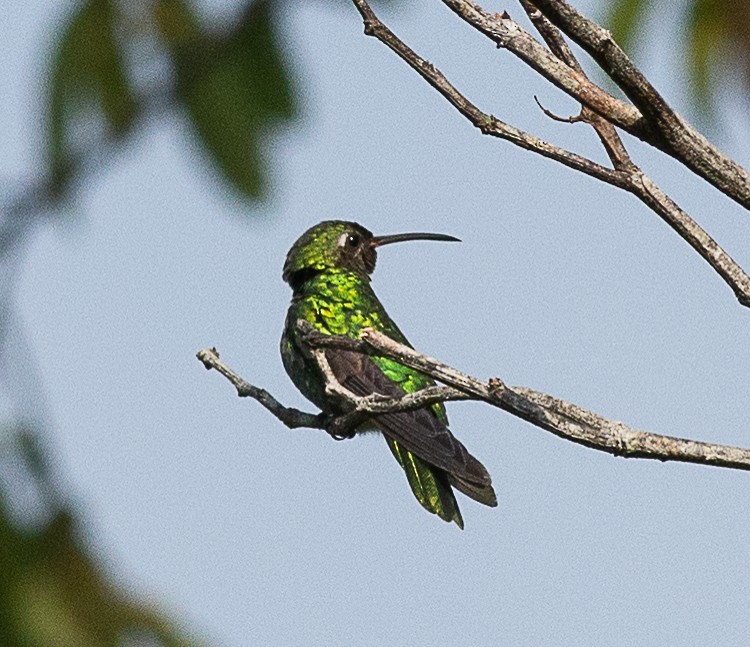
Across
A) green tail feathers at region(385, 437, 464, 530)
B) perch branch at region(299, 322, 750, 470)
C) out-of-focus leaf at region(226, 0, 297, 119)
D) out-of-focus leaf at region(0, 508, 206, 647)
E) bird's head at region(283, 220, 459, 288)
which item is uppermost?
Answer: bird's head at region(283, 220, 459, 288)

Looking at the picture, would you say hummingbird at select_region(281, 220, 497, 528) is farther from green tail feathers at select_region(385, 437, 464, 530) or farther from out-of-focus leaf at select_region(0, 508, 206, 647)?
out-of-focus leaf at select_region(0, 508, 206, 647)

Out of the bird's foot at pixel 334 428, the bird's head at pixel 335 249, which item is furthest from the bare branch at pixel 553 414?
the bird's head at pixel 335 249

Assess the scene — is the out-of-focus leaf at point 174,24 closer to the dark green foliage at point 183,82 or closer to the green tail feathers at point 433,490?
the dark green foliage at point 183,82

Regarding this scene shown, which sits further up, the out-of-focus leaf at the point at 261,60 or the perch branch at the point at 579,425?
the out-of-focus leaf at the point at 261,60

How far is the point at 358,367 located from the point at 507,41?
12.2ft

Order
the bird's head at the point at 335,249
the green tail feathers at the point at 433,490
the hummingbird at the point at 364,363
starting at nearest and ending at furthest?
1. the hummingbird at the point at 364,363
2. the green tail feathers at the point at 433,490
3. the bird's head at the point at 335,249

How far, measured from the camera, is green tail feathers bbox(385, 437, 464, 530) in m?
6.09

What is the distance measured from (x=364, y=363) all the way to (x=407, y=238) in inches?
55.8


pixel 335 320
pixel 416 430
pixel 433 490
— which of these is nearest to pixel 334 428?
pixel 416 430

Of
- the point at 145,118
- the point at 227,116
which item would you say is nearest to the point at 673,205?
the point at 227,116

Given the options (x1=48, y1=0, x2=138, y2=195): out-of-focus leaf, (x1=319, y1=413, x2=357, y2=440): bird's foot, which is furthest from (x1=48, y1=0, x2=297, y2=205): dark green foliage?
(x1=319, y1=413, x2=357, y2=440): bird's foot

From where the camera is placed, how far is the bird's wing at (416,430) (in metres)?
5.65

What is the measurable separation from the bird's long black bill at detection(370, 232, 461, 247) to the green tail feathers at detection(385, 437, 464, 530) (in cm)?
191

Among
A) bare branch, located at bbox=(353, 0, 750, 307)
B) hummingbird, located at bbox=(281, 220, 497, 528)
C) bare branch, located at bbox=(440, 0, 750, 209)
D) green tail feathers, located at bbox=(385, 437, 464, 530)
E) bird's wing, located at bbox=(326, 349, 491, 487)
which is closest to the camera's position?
bare branch, located at bbox=(440, 0, 750, 209)
